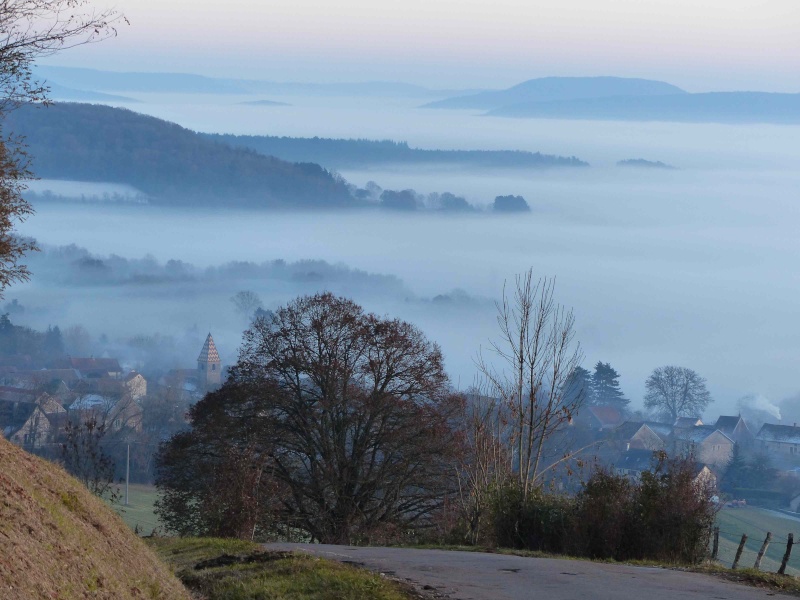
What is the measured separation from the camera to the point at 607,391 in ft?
257

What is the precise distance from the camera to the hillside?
6.91 metres

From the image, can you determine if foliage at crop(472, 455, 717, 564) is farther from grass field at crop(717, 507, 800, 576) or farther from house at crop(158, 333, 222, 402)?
house at crop(158, 333, 222, 402)

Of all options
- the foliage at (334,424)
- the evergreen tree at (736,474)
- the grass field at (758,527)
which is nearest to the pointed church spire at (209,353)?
the evergreen tree at (736,474)

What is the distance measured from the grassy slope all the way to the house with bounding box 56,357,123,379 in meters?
74.8

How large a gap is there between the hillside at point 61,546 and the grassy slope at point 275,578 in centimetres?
97

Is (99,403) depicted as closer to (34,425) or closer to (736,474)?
(34,425)

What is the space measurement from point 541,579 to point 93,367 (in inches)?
3337

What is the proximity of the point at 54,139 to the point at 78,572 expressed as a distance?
15262 cm

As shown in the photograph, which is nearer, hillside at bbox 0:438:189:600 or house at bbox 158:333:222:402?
hillside at bbox 0:438:189:600

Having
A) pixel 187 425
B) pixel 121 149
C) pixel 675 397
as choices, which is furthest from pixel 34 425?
pixel 121 149

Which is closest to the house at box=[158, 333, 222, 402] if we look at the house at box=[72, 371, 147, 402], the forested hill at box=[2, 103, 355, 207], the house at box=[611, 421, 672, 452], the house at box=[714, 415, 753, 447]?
the house at box=[72, 371, 147, 402]

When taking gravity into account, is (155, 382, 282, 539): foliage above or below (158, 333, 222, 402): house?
above

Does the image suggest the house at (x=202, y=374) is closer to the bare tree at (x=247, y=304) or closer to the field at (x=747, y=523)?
the bare tree at (x=247, y=304)

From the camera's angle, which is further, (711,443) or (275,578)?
(711,443)
